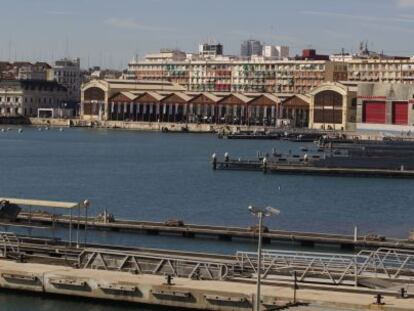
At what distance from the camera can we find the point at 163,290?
875 inches

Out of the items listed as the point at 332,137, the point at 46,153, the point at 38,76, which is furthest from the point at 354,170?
the point at 38,76

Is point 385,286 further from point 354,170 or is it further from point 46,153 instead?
point 46,153

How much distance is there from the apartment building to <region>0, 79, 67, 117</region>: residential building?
19.6m

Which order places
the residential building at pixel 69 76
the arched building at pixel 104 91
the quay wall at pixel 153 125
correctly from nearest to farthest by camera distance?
the quay wall at pixel 153 125 → the arched building at pixel 104 91 → the residential building at pixel 69 76

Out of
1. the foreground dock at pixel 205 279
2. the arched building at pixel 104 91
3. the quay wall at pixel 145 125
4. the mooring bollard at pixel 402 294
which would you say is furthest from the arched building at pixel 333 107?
the mooring bollard at pixel 402 294

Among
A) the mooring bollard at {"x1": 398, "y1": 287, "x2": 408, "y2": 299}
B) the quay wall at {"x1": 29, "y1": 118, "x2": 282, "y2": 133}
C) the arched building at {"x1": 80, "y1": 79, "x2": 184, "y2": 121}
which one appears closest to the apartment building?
the arched building at {"x1": 80, "y1": 79, "x2": 184, "y2": 121}

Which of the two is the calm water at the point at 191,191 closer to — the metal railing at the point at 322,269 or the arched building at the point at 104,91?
the metal railing at the point at 322,269

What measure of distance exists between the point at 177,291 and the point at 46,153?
70.6 m

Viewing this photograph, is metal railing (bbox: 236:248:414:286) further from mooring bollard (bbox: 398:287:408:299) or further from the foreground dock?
mooring bollard (bbox: 398:287:408:299)

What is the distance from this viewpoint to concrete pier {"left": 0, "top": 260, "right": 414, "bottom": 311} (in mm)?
20734

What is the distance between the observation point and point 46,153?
9150 cm

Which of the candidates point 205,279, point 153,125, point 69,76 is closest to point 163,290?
point 205,279

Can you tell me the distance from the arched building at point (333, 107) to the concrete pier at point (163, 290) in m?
102

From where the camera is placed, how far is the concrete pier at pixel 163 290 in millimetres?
20734
